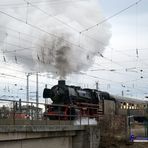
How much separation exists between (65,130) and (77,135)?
1781mm

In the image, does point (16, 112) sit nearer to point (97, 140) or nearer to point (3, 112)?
point (3, 112)

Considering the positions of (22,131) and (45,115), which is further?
(45,115)

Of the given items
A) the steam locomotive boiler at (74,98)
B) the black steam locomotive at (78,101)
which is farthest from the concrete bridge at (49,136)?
the steam locomotive boiler at (74,98)

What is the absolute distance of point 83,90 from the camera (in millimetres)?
32375

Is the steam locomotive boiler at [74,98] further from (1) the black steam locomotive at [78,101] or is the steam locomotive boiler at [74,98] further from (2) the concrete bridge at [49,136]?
(2) the concrete bridge at [49,136]

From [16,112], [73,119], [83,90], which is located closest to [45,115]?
[16,112]

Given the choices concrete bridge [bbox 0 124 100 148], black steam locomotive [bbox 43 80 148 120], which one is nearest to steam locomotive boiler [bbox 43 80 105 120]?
black steam locomotive [bbox 43 80 148 120]

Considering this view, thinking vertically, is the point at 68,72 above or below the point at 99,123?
above

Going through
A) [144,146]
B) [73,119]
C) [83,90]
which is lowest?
[144,146]

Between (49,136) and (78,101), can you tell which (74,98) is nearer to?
(78,101)

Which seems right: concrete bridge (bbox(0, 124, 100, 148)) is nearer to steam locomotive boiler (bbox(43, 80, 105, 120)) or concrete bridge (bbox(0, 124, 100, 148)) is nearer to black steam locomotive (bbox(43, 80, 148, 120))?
black steam locomotive (bbox(43, 80, 148, 120))

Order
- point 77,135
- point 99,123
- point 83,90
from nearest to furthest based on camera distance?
1. point 77,135
2. point 99,123
3. point 83,90

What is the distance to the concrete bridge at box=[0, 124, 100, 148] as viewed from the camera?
54.2ft

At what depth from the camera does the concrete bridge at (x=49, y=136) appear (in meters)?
16.5
